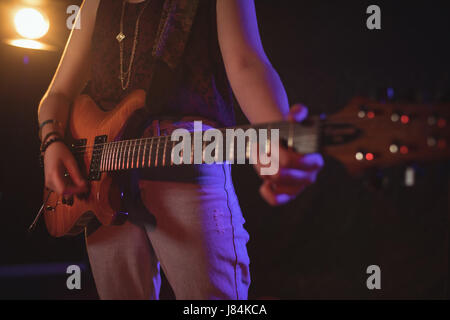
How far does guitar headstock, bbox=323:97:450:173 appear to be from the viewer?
0.75m

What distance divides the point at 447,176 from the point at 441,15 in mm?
1547

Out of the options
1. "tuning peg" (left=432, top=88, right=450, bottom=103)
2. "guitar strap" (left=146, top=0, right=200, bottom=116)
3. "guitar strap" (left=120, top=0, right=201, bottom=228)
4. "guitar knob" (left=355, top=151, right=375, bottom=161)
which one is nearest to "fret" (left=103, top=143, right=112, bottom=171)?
"guitar strap" (left=120, top=0, right=201, bottom=228)

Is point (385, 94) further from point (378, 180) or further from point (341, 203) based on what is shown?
point (341, 203)

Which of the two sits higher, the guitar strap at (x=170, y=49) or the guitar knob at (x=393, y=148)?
the guitar strap at (x=170, y=49)

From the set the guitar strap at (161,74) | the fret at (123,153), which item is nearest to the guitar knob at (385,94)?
the guitar strap at (161,74)

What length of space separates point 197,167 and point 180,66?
38 centimetres

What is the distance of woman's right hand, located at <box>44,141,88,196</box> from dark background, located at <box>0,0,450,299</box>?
1210mm

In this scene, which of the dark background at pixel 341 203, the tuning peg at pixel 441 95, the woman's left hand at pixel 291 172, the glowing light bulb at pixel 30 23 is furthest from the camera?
the glowing light bulb at pixel 30 23

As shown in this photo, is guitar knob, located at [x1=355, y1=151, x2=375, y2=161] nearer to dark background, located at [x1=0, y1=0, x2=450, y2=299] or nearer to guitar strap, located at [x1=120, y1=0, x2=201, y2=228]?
guitar strap, located at [x1=120, y1=0, x2=201, y2=228]

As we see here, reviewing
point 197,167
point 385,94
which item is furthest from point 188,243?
point 385,94

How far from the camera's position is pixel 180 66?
50.6 inches

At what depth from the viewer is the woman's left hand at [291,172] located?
864 millimetres

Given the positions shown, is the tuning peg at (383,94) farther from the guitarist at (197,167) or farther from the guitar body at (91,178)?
the guitar body at (91,178)
